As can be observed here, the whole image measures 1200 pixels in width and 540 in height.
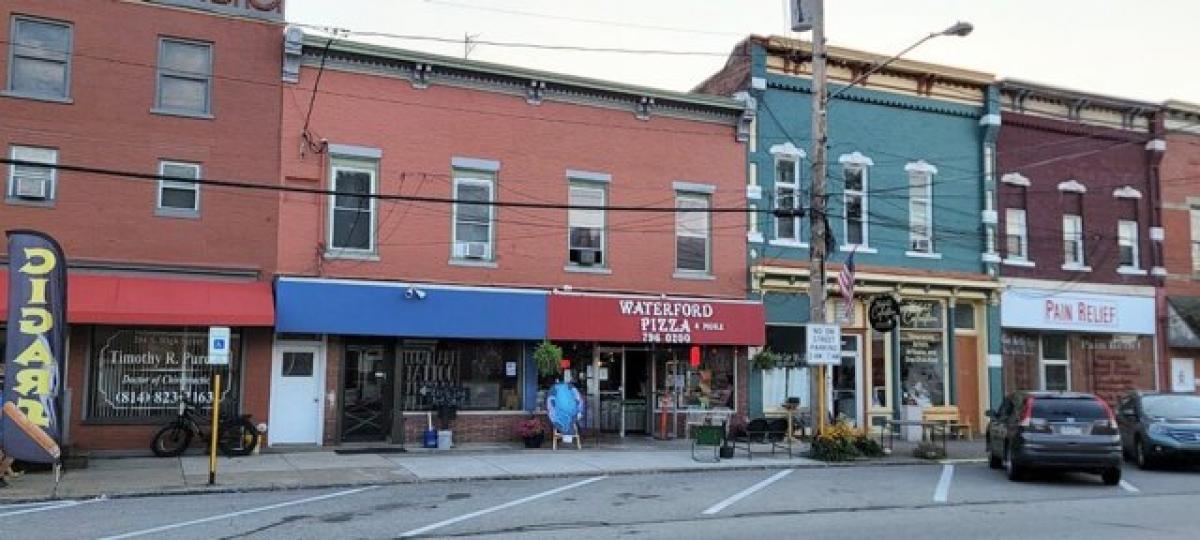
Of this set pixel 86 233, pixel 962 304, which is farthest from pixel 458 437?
pixel 962 304

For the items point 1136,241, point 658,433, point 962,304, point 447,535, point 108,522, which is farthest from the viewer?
point 1136,241

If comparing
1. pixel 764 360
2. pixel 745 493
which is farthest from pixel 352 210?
pixel 745 493

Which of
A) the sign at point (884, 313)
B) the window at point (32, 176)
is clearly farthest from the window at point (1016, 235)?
the window at point (32, 176)

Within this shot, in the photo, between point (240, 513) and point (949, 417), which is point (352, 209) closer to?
point (240, 513)

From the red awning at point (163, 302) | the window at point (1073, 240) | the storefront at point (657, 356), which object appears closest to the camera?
the red awning at point (163, 302)

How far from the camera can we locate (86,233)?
18125 mm

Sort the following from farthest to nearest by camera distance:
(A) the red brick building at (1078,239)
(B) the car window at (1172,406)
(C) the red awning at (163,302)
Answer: (A) the red brick building at (1078,239), (B) the car window at (1172,406), (C) the red awning at (163,302)

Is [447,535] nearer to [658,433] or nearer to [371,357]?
[371,357]

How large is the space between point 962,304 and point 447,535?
19.8m

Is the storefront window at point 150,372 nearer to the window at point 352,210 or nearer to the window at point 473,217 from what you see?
the window at point 352,210

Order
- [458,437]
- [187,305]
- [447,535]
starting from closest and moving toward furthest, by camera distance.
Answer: [447,535]
[187,305]
[458,437]

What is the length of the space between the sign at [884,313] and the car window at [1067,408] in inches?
216

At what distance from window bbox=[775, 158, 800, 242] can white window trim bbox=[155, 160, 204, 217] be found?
13.1 m

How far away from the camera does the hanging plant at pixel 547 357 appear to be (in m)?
20.4
